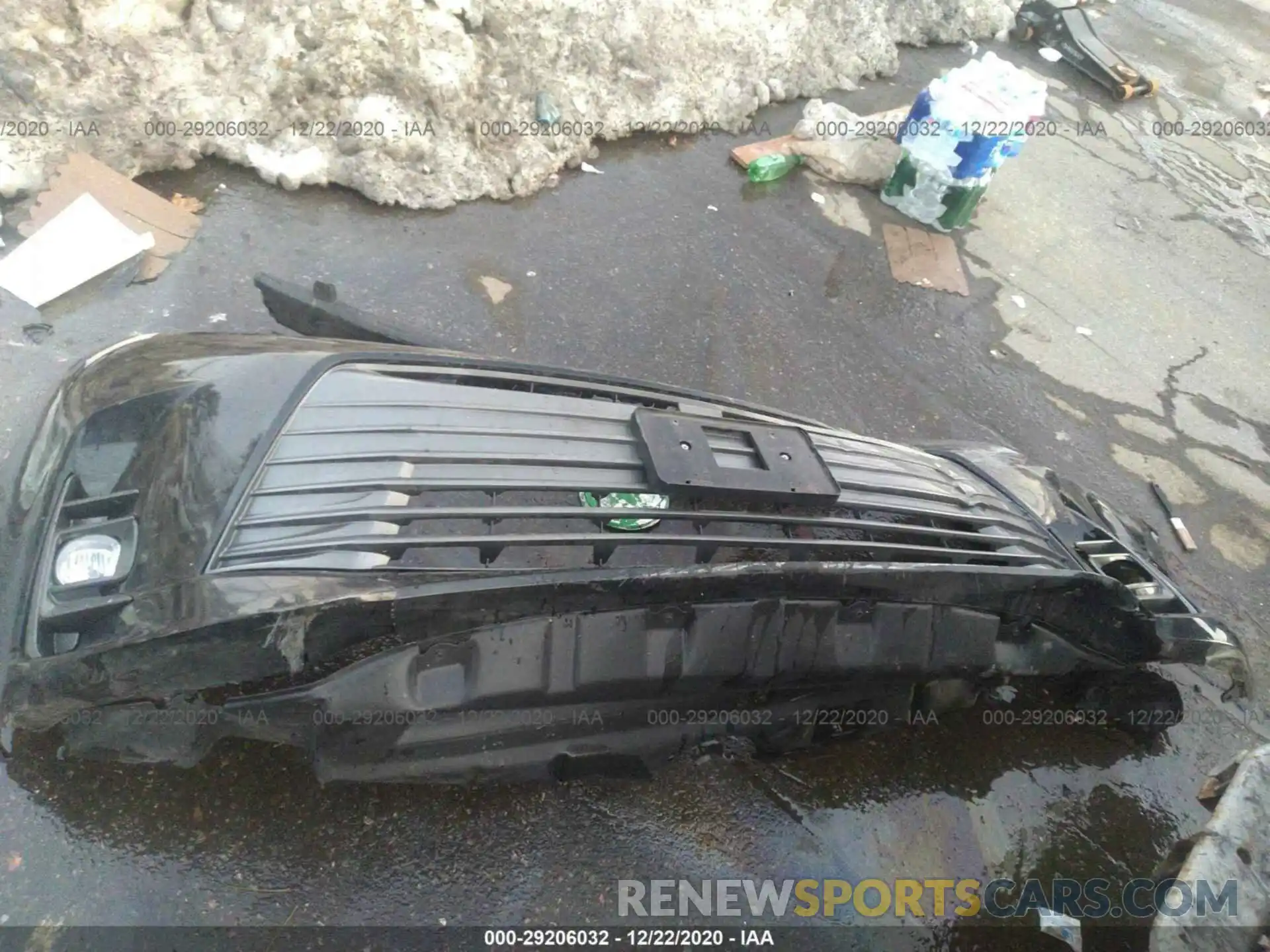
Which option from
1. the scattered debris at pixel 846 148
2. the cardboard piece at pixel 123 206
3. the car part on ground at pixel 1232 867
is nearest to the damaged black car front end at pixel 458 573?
the car part on ground at pixel 1232 867

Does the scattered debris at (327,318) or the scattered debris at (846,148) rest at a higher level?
the scattered debris at (846,148)

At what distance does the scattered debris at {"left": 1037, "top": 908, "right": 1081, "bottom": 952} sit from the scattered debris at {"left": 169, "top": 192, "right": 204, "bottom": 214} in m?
4.01

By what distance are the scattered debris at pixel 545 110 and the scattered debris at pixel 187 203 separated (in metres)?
1.68

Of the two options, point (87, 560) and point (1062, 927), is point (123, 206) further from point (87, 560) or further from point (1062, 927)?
point (1062, 927)

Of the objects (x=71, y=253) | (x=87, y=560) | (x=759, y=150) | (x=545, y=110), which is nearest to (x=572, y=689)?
(x=87, y=560)

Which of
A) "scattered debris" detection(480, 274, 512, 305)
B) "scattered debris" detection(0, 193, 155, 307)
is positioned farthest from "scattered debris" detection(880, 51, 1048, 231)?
"scattered debris" detection(0, 193, 155, 307)

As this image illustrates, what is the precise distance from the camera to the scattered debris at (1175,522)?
322 centimetres

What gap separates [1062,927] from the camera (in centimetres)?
210

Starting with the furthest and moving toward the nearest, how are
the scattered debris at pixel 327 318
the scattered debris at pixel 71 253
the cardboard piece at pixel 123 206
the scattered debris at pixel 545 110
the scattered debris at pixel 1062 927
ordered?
1. the scattered debris at pixel 545 110
2. the cardboard piece at pixel 123 206
3. the scattered debris at pixel 71 253
4. the scattered debris at pixel 327 318
5. the scattered debris at pixel 1062 927

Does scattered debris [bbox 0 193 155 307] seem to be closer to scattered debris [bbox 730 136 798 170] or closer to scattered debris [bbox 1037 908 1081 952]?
scattered debris [bbox 730 136 798 170]

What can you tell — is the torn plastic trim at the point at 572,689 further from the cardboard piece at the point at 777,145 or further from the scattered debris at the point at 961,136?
the cardboard piece at the point at 777,145

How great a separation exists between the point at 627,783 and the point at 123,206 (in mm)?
3043

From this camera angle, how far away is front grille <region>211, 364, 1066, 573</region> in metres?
1.45

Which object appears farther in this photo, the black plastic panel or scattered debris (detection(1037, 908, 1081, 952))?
scattered debris (detection(1037, 908, 1081, 952))
